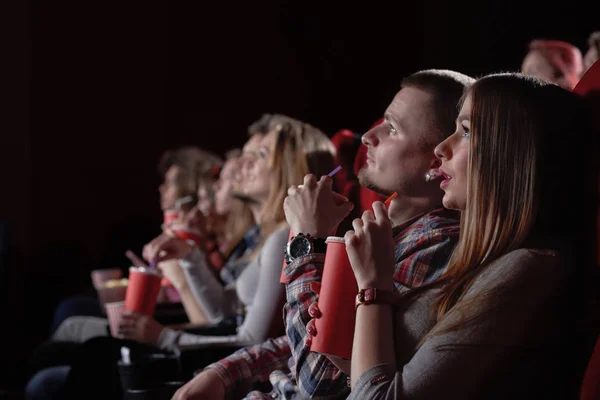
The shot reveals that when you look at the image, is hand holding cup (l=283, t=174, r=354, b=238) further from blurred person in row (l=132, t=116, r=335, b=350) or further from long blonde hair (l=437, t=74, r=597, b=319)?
blurred person in row (l=132, t=116, r=335, b=350)

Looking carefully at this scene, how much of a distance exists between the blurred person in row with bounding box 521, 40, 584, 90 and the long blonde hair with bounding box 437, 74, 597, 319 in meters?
1.34

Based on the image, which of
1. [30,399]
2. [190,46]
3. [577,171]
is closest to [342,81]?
[190,46]

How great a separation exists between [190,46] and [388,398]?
14.3ft

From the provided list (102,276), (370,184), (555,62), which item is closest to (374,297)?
(370,184)

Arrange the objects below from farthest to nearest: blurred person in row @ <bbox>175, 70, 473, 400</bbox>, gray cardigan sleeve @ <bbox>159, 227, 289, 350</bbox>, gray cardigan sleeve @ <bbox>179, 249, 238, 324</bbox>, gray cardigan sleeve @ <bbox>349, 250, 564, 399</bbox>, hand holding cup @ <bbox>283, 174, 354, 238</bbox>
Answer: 1. gray cardigan sleeve @ <bbox>179, 249, 238, 324</bbox>
2. gray cardigan sleeve @ <bbox>159, 227, 289, 350</bbox>
3. hand holding cup @ <bbox>283, 174, 354, 238</bbox>
4. blurred person in row @ <bbox>175, 70, 473, 400</bbox>
5. gray cardigan sleeve @ <bbox>349, 250, 564, 399</bbox>

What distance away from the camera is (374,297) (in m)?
1.01

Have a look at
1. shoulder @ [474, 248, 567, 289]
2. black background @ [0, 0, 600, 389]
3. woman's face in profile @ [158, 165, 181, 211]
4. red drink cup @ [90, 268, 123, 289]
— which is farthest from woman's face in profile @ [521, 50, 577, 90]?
black background @ [0, 0, 600, 389]

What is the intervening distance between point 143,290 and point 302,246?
2.90ft

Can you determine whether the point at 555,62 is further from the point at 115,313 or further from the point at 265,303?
the point at 115,313

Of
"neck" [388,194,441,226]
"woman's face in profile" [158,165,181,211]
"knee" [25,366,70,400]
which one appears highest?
"neck" [388,194,441,226]

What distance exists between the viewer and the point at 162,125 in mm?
5039

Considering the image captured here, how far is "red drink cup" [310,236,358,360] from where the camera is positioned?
1048mm

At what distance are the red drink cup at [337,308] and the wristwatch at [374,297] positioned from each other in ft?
0.12

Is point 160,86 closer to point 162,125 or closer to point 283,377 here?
point 162,125
